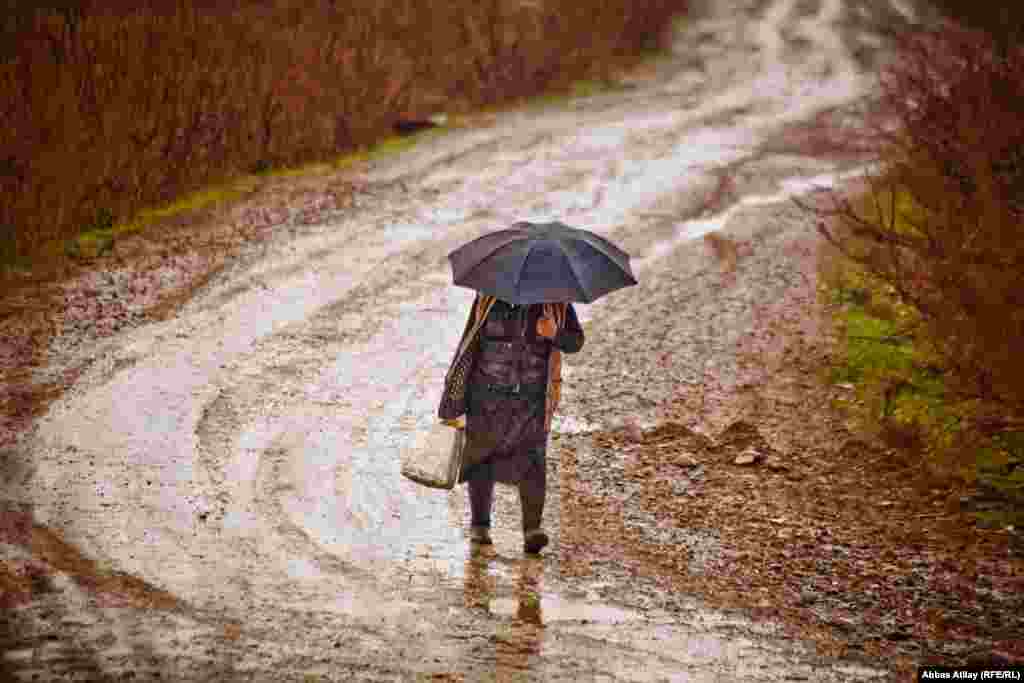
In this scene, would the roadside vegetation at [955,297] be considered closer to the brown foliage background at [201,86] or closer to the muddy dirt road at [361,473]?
the muddy dirt road at [361,473]

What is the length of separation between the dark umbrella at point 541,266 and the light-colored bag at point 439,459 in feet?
2.86

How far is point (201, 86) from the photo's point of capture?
55.3 feet

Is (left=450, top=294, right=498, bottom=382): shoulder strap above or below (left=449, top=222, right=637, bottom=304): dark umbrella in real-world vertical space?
below

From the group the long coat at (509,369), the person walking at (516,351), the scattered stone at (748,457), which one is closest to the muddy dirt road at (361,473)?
the person walking at (516,351)

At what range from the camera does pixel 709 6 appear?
Result: 134ft

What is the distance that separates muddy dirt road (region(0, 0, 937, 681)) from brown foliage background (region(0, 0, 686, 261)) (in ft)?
6.12

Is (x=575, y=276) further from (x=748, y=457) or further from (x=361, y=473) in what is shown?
(x=748, y=457)

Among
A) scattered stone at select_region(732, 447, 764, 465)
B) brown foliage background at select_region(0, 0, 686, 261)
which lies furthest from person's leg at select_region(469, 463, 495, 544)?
brown foliage background at select_region(0, 0, 686, 261)

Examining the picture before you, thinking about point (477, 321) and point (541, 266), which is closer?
point (541, 266)

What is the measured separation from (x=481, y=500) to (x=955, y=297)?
3286mm

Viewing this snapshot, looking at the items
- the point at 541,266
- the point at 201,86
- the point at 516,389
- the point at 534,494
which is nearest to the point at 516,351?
the point at 516,389

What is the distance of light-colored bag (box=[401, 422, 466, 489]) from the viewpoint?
749 centimetres

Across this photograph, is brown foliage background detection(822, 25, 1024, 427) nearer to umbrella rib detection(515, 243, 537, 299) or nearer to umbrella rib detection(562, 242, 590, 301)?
umbrella rib detection(562, 242, 590, 301)

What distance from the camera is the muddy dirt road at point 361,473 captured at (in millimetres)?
6355
